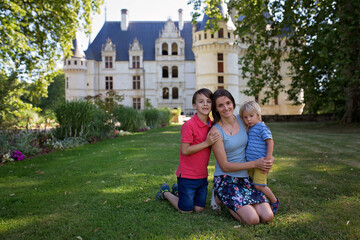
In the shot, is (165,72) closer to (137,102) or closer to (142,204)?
(137,102)

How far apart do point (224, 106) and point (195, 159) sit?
0.64 meters

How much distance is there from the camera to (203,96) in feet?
9.65

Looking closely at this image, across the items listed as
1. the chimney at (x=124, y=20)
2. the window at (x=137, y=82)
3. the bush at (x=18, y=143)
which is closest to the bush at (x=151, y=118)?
the bush at (x=18, y=143)

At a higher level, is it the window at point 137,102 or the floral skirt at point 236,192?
the window at point 137,102

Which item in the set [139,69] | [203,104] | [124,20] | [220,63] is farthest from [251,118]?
[124,20]

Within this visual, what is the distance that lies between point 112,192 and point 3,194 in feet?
4.76

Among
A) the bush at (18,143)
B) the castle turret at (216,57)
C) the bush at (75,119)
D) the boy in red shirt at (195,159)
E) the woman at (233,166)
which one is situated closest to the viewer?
the woman at (233,166)

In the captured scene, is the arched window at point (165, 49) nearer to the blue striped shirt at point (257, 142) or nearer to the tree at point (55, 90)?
the tree at point (55, 90)

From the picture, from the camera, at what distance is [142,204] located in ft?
10.5

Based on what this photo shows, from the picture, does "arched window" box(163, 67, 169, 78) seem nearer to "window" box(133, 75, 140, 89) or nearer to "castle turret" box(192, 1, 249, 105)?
"window" box(133, 75, 140, 89)

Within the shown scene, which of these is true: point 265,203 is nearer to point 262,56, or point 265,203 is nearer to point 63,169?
point 63,169

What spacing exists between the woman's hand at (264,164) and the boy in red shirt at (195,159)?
523mm

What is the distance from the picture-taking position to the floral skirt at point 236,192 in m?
2.72

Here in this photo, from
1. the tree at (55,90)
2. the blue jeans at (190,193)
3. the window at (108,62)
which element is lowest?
the blue jeans at (190,193)
